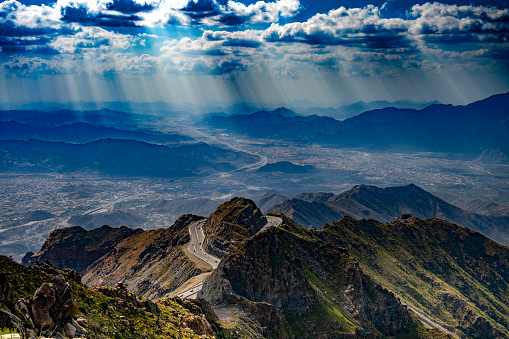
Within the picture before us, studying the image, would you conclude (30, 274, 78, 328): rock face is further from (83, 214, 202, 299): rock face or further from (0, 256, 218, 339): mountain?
(83, 214, 202, 299): rock face

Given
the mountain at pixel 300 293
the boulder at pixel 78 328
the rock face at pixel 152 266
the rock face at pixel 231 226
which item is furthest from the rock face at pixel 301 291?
the boulder at pixel 78 328

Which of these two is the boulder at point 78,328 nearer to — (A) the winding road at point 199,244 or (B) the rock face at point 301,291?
(B) the rock face at point 301,291

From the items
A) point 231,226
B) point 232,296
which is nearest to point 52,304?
point 232,296

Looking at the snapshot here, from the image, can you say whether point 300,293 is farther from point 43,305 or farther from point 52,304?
point 43,305

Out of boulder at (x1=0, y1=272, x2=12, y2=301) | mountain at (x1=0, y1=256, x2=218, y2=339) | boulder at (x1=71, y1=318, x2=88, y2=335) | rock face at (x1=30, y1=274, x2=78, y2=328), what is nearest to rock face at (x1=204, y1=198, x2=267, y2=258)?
mountain at (x1=0, y1=256, x2=218, y2=339)

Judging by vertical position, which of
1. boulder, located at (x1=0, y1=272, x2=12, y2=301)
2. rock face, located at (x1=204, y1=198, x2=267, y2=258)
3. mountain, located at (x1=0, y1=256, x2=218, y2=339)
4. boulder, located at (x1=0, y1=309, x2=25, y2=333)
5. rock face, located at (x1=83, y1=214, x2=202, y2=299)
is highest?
boulder, located at (x1=0, y1=309, x2=25, y2=333)

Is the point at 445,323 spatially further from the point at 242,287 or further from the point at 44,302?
the point at 44,302

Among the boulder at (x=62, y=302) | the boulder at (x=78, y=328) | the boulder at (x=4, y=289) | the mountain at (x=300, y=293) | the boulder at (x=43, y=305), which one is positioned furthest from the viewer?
the mountain at (x=300, y=293)

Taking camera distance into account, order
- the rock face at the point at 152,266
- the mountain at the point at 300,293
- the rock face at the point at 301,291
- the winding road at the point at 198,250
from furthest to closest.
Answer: the rock face at the point at 152,266
the winding road at the point at 198,250
the rock face at the point at 301,291
the mountain at the point at 300,293
